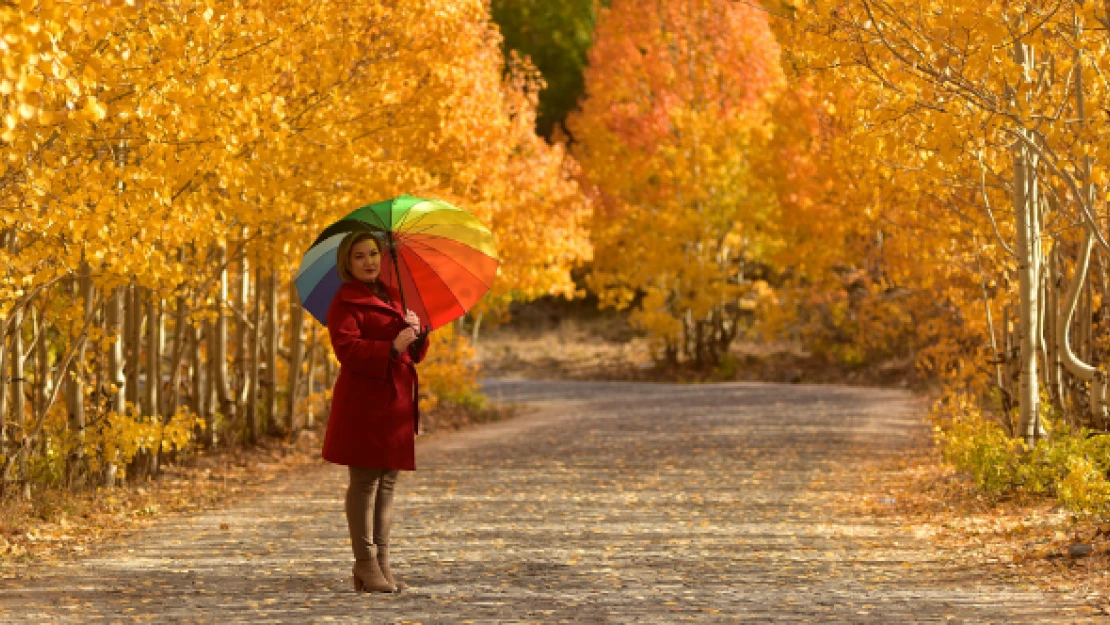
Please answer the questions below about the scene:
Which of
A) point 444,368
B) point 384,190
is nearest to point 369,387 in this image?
point 384,190

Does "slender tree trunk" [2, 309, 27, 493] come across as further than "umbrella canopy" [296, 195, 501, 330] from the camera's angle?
Yes

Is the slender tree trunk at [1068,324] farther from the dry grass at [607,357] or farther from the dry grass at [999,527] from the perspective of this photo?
the dry grass at [607,357]

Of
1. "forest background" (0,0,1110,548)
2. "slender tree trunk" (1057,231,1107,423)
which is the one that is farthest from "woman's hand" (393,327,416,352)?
"slender tree trunk" (1057,231,1107,423)

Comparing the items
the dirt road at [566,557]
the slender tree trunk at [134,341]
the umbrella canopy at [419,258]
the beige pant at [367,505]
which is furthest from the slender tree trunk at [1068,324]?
the slender tree trunk at [134,341]

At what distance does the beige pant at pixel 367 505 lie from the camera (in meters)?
7.87

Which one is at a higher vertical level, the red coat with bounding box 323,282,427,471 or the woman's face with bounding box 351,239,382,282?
the woman's face with bounding box 351,239,382,282

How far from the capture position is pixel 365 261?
789 centimetres

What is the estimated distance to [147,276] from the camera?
34.1 feet

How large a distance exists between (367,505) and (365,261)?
1283mm

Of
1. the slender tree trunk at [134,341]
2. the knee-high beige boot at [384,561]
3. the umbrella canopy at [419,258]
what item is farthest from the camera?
the slender tree trunk at [134,341]

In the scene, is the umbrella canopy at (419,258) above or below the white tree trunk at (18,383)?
above

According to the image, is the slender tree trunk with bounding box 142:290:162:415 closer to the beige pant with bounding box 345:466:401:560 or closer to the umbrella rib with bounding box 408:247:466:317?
the umbrella rib with bounding box 408:247:466:317

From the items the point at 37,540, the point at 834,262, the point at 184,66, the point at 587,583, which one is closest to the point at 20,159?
the point at 184,66

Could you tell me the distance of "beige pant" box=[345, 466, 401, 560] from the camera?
7.87m
